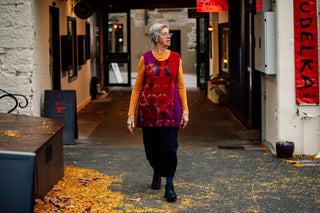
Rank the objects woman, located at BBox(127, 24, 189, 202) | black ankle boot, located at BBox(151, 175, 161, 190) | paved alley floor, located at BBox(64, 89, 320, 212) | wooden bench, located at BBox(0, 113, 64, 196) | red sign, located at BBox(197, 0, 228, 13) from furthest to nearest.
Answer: red sign, located at BBox(197, 0, 228, 13) < black ankle boot, located at BBox(151, 175, 161, 190) < woman, located at BBox(127, 24, 189, 202) < paved alley floor, located at BBox(64, 89, 320, 212) < wooden bench, located at BBox(0, 113, 64, 196)

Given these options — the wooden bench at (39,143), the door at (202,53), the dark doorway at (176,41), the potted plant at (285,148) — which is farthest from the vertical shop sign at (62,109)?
the dark doorway at (176,41)

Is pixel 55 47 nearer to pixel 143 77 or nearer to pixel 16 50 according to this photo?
pixel 16 50

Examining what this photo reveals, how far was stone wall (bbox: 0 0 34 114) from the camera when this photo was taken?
29.1ft

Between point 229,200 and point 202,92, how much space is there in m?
14.1

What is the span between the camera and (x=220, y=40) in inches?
666

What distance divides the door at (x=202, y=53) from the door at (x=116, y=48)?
2.81 m

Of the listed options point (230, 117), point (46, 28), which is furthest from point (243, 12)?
point (46, 28)

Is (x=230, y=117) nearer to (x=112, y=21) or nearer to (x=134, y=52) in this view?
(x=112, y=21)

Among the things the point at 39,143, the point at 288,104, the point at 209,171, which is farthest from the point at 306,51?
the point at 39,143

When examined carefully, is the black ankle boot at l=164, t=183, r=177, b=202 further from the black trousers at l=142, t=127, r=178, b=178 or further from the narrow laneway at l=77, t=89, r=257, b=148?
the narrow laneway at l=77, t=89, r=257, b=148

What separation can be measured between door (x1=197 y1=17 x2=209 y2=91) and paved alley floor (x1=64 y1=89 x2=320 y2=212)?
27.0ft

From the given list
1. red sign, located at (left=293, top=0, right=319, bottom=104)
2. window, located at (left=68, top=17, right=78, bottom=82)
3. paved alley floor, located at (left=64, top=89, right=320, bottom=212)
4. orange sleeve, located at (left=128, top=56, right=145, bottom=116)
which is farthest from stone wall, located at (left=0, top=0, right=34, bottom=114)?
window, located at (left=68, top=17, right=78, bottom=82)

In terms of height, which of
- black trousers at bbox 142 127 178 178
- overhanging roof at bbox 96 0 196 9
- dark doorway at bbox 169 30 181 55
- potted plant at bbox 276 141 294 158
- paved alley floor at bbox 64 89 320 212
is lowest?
paved alley floor at bbox 64 89 320 212

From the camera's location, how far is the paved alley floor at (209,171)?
5.79 meters
